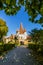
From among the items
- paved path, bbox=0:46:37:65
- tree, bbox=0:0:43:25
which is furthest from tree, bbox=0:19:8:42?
tree, bbox=0:0:43:25

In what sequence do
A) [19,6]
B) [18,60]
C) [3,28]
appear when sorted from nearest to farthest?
[19,6], [18,60], [3,28]

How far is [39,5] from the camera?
10172 mm

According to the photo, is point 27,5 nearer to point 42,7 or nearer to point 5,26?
point 42,7

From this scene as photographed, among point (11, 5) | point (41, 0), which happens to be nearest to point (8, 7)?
point (11, 5)

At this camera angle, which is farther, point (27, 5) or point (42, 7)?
point (27, 5)

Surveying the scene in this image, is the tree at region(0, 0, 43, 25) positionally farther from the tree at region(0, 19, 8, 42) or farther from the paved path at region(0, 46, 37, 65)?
the tree at region(0, 19, 8, 42)

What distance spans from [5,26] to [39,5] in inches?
2820

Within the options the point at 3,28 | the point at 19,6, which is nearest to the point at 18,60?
the point at 19,6

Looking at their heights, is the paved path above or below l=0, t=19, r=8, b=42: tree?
above

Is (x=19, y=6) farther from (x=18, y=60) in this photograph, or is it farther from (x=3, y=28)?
(x=3, y=28)

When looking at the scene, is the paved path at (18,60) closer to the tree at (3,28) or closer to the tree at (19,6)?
the tree at (19,6)

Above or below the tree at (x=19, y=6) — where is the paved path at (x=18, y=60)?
below

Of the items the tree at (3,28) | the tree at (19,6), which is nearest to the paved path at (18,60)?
the tree at (19,6)

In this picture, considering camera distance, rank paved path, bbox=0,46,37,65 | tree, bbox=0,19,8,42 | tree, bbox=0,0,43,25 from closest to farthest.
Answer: tree, bbox=0,0,43,25
paved path, bbox=0,46,37,65
tree, bbox=0,19,8,42
